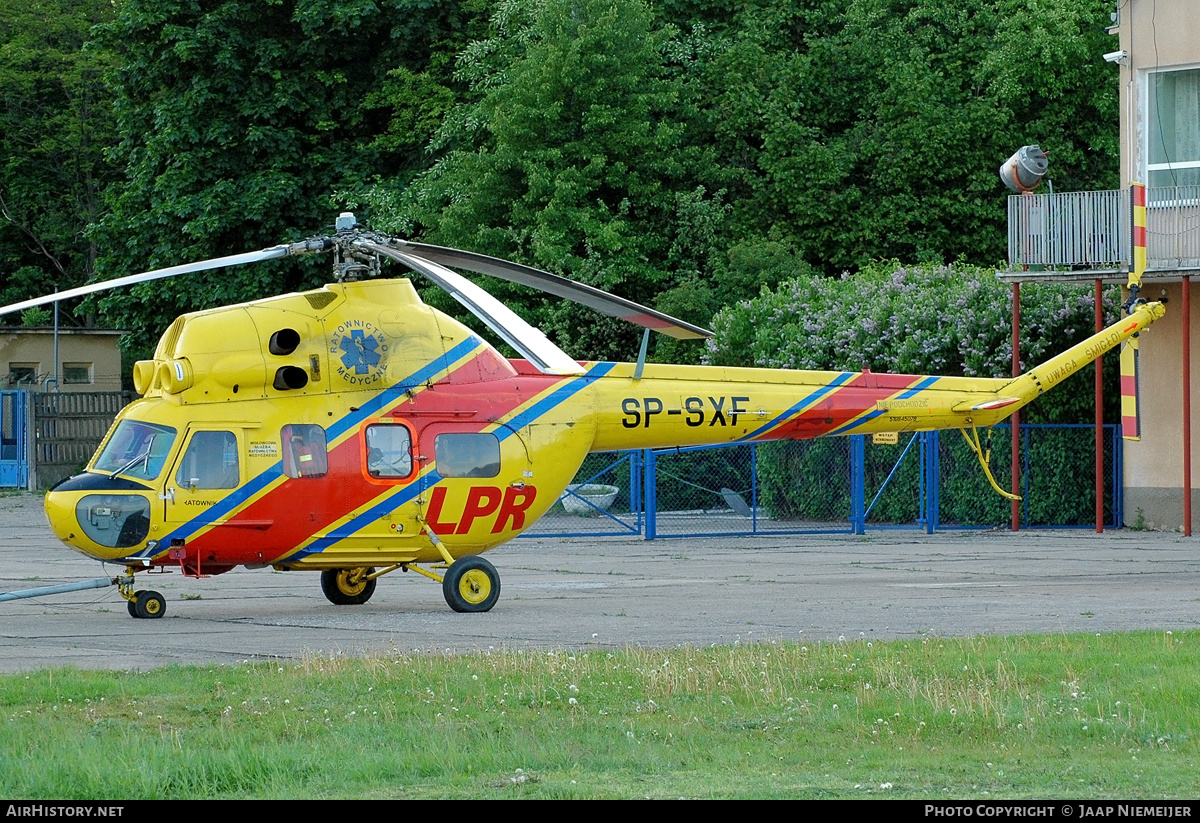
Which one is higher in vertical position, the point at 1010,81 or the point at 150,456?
the point at 1010,81

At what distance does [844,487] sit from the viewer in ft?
104

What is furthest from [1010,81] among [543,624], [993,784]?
[993,784]

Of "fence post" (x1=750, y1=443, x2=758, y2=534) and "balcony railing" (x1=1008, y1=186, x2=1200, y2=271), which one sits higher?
"balcony railing" (x1=1008, y1=186, x2=1200, y2=271)

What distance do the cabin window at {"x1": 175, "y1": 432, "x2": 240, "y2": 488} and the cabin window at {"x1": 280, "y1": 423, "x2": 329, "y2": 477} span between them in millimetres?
502

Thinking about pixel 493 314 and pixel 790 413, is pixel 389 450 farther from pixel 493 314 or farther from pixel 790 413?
pixel 790 413

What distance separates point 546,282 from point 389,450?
2.68m

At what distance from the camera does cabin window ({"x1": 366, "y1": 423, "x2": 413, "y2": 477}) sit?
15891 mm

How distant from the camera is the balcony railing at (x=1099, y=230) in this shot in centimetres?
2700

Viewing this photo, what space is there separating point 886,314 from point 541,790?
980 inches

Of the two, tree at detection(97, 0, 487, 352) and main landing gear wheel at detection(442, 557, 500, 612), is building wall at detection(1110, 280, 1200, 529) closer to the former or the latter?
main landing gear wheel at detection(442, 557, 500, 612)

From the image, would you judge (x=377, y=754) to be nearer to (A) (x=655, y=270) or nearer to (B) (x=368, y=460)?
(B) (x=368, y=460)

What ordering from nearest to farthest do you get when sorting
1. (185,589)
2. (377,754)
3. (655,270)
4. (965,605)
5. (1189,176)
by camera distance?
1. (377,754)
2. (965,605)
3. (185,589)
4. (1189,176)
5. (655,270)

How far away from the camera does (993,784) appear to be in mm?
7641

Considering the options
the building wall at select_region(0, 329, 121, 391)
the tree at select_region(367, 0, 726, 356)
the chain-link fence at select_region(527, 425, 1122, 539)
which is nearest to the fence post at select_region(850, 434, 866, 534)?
the chain-link fence at select_region(527, 425, 1122, 539)
